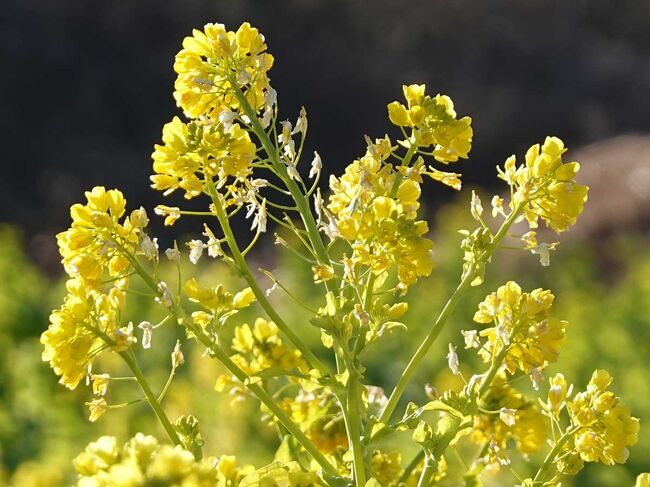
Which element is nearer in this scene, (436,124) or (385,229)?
(385,229)

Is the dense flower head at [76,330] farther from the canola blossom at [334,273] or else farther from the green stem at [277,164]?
the green stem at [277,164]

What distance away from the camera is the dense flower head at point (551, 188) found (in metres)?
1.06

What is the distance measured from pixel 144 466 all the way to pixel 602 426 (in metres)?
0.50

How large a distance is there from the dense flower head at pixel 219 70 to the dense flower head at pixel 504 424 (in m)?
0.40

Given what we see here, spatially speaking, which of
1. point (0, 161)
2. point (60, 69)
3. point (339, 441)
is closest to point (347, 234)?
point (339, 441)

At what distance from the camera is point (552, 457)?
1079 mm

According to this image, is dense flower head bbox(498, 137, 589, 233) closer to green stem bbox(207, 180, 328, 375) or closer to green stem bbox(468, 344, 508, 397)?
green stem bbox(468, 344, 508, 397)

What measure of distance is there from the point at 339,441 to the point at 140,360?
3385mm

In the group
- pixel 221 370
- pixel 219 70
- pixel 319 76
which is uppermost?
pixel 319 76

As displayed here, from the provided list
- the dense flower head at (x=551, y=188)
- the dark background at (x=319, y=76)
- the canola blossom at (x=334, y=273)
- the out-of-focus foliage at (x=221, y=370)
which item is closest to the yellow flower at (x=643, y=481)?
the canola blossom at (x=334, y=273)

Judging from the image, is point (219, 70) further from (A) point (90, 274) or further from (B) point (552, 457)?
(B) point (552, 457)

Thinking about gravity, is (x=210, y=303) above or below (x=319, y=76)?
below

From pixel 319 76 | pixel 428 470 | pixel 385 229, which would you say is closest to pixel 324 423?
pixel 428 470

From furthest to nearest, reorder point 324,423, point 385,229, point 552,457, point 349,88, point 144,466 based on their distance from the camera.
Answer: point 349,88
point 324,423
point 552,457
point 385,229
point 144,466
